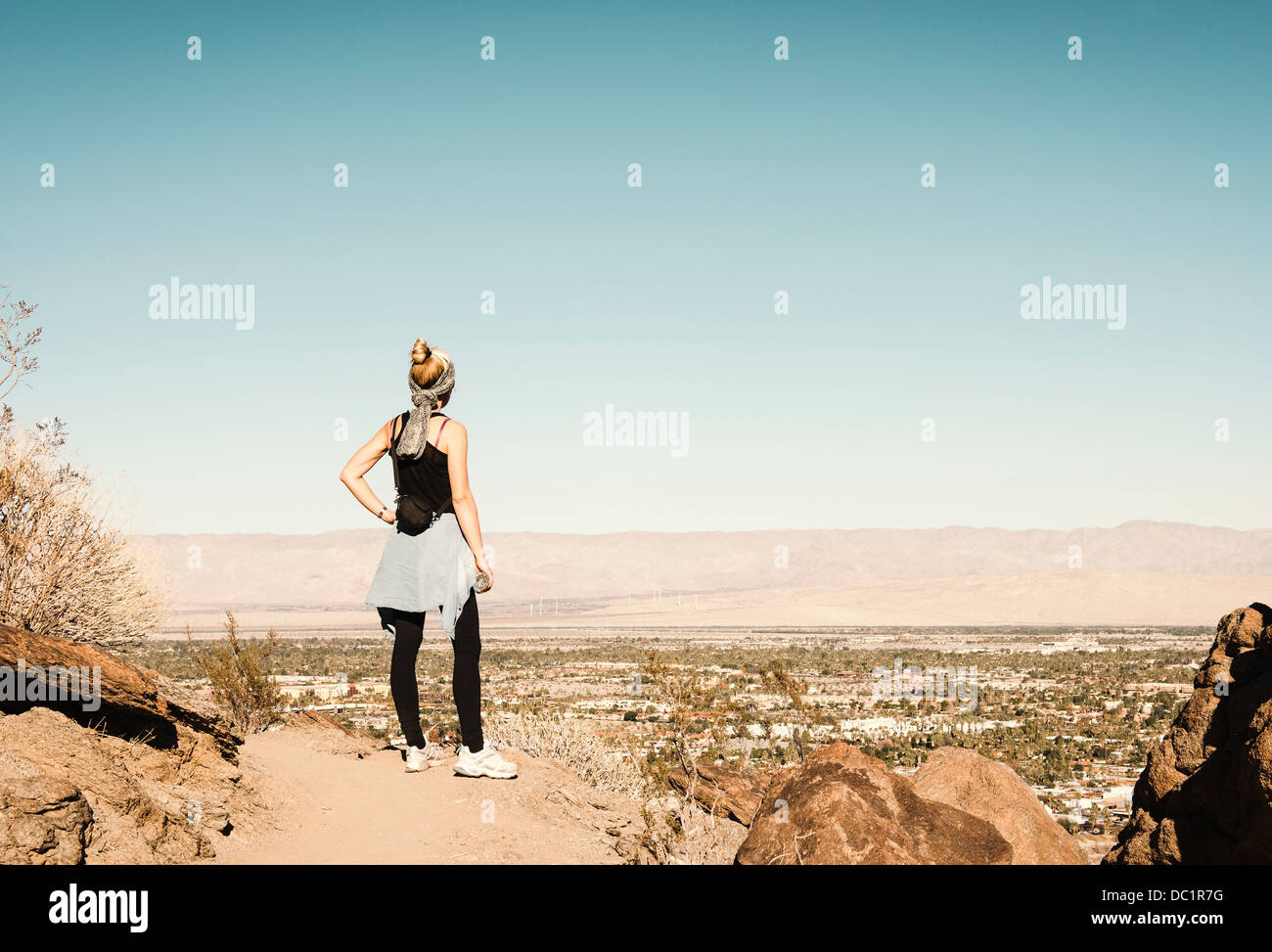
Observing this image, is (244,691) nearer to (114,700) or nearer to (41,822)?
(114,700)

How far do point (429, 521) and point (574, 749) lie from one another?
607cm

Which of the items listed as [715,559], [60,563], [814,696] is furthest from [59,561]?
[715,559]

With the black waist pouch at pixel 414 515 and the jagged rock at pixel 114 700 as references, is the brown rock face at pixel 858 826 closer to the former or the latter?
the black waist pouch at pixel 414 515

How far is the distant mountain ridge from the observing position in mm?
149125

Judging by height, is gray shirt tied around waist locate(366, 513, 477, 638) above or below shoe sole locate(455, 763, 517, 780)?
above

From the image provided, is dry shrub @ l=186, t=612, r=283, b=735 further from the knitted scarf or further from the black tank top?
the knitted scarf

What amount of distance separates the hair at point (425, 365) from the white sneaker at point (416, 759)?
2.55 metres

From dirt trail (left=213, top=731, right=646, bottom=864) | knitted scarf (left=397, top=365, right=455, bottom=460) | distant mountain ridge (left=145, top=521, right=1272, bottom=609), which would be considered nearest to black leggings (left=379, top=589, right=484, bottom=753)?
dirt trail (left=213, top=731, right=646, bottom=864)

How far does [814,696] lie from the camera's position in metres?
37.4

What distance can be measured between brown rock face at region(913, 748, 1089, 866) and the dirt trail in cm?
227

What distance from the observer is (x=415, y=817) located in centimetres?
638

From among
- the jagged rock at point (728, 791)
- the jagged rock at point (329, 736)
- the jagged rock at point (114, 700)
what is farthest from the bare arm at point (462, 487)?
the jagged rock at point (728, 791)
